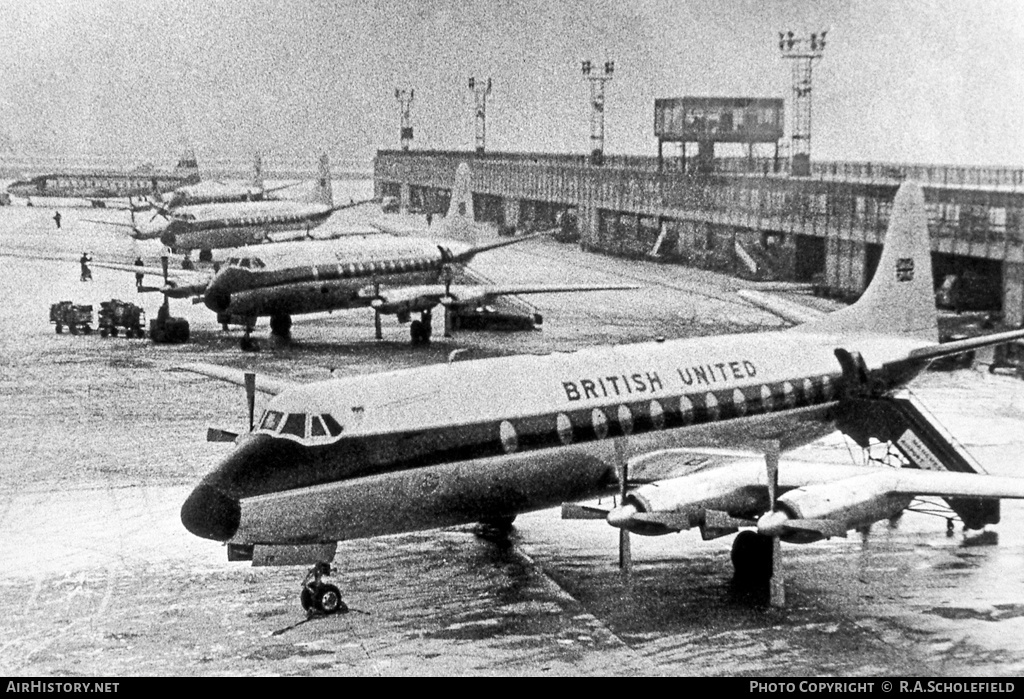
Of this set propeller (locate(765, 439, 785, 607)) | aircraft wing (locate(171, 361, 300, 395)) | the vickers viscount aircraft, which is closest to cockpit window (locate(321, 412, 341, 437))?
the vickers viscount aircraft

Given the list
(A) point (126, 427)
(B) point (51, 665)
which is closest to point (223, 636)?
(B) point (51, 665)

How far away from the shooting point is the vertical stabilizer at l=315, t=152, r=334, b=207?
28438mm

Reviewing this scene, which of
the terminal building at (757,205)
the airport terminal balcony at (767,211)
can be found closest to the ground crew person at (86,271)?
the terminal building at (757,205)

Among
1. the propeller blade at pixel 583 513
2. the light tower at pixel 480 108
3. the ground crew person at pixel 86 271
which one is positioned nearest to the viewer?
the propeller blade at pixel 583 513

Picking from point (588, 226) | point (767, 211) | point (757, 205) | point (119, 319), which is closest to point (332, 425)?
point (588, 226)

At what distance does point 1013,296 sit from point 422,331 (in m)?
15.7

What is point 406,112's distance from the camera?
25.5 meters

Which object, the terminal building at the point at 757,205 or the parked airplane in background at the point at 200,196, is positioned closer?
the terminal building at the point at 757,205

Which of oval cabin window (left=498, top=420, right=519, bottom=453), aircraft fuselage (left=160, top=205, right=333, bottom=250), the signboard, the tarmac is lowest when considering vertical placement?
the tarmac

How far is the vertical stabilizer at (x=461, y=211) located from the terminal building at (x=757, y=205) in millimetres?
724

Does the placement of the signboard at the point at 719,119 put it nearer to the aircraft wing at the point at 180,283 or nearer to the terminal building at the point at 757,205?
the terminal building at the point at 757,205

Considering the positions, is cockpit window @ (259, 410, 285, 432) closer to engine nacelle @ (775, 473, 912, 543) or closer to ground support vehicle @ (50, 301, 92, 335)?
engine nacelle @ (775, 473, 912, 543)

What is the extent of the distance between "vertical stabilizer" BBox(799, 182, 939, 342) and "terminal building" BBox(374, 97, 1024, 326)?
2615 mm

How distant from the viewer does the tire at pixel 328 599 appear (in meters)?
15.7
